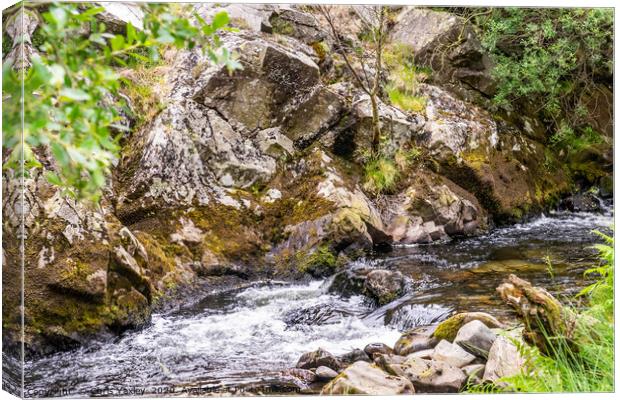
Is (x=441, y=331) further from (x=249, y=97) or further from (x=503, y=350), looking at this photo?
(x=249, y=97)

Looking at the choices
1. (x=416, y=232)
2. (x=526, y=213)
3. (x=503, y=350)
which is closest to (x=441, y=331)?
(x=503, y=350)

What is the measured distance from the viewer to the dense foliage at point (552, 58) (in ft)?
13.5

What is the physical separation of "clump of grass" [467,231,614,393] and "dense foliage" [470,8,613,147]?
4.85 feet

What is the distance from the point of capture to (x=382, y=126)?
4.68 metres

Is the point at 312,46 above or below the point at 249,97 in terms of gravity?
above

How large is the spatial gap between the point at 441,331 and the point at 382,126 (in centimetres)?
156

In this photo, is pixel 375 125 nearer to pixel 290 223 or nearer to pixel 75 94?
pixel 290 223

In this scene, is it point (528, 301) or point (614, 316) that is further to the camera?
point (614, 316)

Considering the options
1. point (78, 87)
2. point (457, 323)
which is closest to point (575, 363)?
point (457, 323)

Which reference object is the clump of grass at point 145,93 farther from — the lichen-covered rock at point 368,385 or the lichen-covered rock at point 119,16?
the lichen-covered rock at point 368,385

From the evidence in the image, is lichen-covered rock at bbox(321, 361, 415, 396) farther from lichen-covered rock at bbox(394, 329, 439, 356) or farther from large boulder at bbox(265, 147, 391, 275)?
large boulder at bbox(265, 147, 391, 275)

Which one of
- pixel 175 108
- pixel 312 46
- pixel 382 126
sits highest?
pixel 312 46

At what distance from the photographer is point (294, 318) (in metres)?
4.21

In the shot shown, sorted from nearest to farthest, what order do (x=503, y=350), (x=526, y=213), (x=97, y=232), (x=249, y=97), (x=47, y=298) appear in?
(x=503, y=350) < (x=47, y=298) < (x=97, y=232) < (x=249, y=97) < (x=526, y=213)
